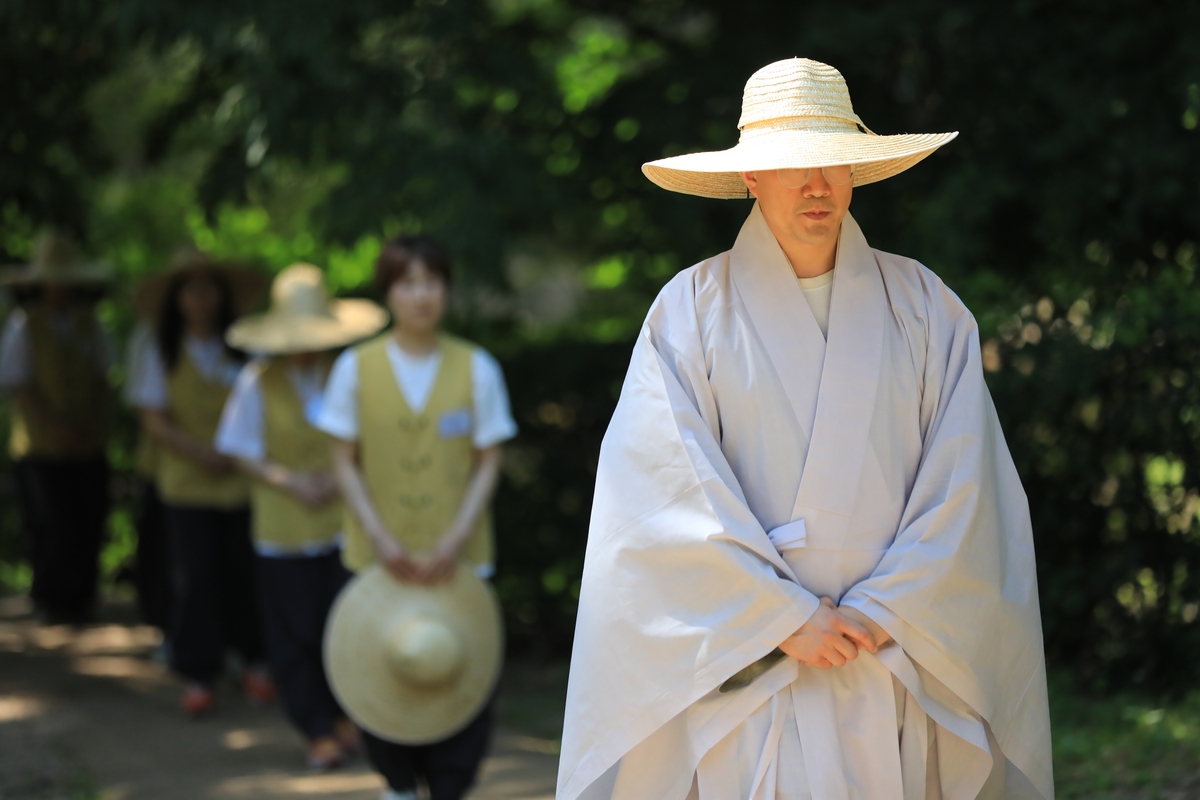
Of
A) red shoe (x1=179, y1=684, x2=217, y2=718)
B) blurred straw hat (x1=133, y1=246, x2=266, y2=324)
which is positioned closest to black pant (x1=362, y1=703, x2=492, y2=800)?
red shoe (x1=179, y1=684, x2=217, y2=718)

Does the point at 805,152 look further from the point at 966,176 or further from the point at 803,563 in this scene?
the point at 966,176

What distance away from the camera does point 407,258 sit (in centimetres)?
472

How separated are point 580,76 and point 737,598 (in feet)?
18.2

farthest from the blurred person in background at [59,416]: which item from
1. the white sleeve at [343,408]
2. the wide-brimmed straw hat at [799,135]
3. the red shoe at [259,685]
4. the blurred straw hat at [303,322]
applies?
the wide-brimmed straw hat at [799,135]

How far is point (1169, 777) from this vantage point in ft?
14.6

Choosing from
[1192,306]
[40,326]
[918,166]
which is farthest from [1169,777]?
[40,326]

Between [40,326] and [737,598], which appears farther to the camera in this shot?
[40,326]

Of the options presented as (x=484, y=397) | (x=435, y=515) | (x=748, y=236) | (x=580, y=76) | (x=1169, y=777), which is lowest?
(x=1169, y=777)

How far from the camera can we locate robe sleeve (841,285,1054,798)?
2693mm

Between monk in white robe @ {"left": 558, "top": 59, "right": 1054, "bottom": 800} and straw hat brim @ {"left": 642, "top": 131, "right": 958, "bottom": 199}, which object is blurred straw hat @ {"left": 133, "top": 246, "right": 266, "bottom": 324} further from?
monk in white robe @ {"left": 558, "top": 59, "right": 1054, "bottom": 800}

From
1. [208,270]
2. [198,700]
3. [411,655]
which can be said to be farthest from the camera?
[208,270]

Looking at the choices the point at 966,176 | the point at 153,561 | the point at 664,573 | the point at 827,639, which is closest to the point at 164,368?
the point at 153,561

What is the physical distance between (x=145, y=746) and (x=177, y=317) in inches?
84.9

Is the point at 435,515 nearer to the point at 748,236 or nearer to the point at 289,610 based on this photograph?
the point at 289,610
